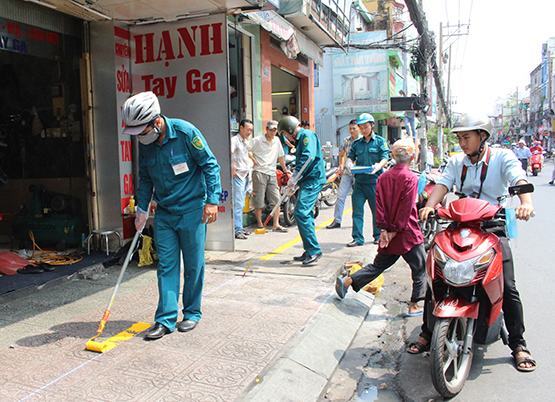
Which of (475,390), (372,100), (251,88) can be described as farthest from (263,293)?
(372,100)

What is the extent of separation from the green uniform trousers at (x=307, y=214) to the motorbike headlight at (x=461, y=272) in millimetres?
2937

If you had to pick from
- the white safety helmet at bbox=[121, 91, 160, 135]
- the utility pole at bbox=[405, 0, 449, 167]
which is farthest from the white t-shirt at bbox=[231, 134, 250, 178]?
the utility pole at bbox=[405, 0, 449, 167]

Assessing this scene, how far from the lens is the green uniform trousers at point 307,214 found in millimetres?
6039

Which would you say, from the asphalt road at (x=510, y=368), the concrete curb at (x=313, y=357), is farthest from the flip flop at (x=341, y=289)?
the asphalt road at (x=510, y=368)

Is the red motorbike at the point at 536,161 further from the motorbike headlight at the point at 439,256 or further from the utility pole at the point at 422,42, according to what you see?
the motorbike headlight at the point at 439,256

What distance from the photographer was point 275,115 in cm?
1364

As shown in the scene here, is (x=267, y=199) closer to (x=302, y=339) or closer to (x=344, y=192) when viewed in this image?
(x=344, y=192)

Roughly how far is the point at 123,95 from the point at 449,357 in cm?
514

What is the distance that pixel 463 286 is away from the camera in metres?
3.20

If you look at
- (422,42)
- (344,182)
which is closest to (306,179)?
(344,182)

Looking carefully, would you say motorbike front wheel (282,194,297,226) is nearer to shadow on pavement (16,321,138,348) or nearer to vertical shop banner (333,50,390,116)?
shadow on pavement (16,321,138,348)

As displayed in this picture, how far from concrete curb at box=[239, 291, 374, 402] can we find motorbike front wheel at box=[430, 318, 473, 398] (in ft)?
2.60

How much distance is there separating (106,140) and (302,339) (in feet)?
13.6

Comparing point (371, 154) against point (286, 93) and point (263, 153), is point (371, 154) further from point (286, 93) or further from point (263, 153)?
point (286, 93)
